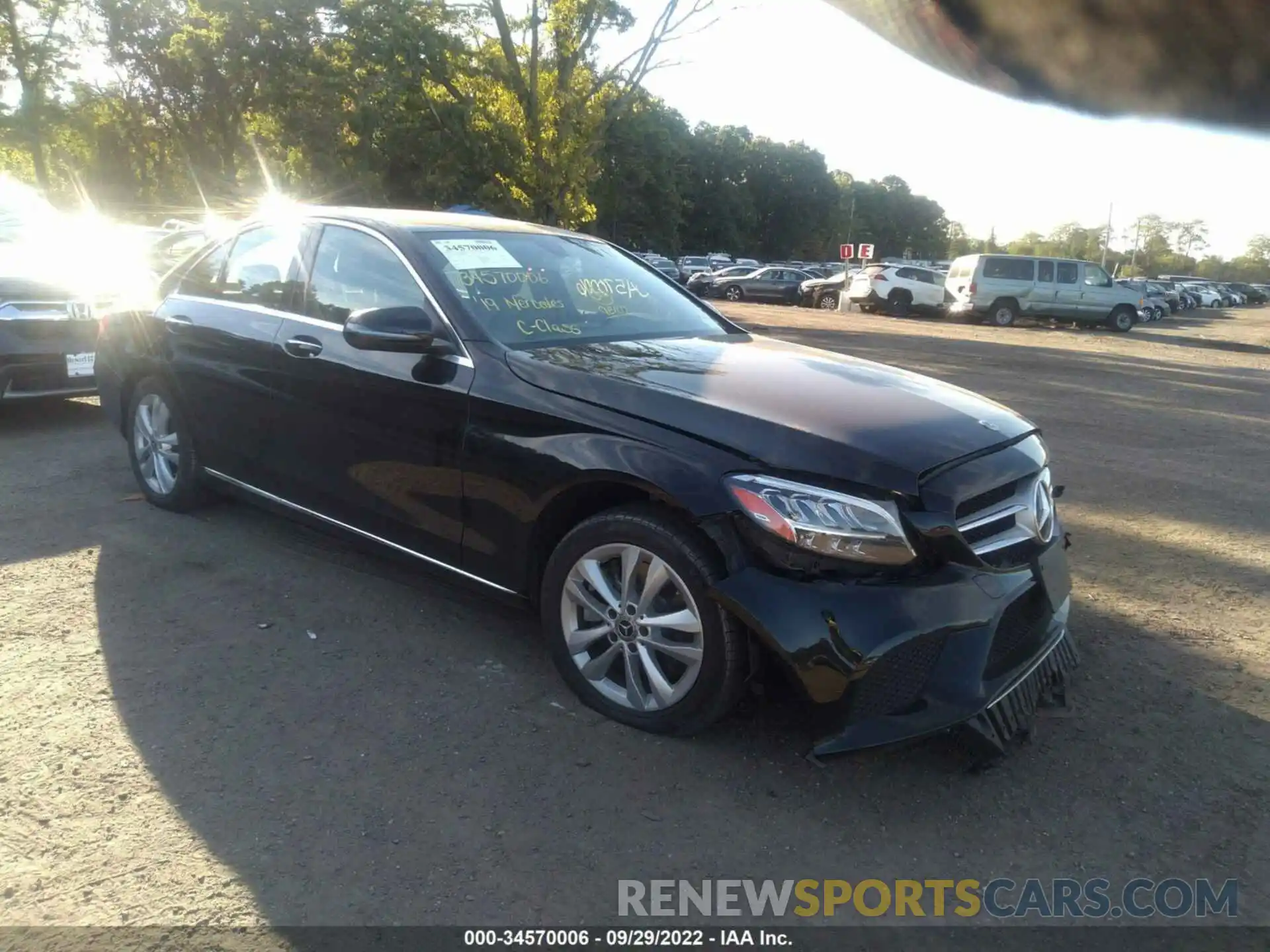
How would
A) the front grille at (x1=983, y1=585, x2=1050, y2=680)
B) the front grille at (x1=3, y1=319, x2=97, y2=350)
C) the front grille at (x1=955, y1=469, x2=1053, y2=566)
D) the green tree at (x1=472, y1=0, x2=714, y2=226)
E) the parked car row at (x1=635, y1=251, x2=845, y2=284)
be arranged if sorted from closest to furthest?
the front grille at (x1=983, y1=585, x2=1050, y2=680) < the front grille at (x1=955, y1=469, x2=1053, y2=566) < the front grille at (x1=3, y1=319, x2=97, y2=350) < the green tree at (x1=472, y1=0, x2=714, y2=226) < the parked car row at (x1=635, y1=251, x2=845, y2=284)

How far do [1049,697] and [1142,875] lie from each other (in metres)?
0.75

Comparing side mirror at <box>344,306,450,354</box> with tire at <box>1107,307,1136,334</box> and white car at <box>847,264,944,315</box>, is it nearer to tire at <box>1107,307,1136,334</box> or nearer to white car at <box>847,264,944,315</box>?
tire at <box>1107,307,1136,334</box>

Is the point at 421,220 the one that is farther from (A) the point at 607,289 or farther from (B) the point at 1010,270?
(B) the point at 1010,270

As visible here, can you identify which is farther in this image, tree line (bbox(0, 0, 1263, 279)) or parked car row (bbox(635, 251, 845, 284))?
parked car row (bbox(635, 251, 845, 284))

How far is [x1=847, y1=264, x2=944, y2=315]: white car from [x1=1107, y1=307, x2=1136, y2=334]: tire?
454 cm

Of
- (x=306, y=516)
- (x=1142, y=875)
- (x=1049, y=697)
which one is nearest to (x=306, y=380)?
(x=306, y=516)

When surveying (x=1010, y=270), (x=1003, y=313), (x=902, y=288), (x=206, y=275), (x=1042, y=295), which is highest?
(x=1010, y=270)

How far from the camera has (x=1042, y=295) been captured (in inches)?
1056

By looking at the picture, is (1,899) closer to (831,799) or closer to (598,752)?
(598,752)

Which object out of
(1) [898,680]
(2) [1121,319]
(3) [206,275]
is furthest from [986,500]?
(2) [1121,319]

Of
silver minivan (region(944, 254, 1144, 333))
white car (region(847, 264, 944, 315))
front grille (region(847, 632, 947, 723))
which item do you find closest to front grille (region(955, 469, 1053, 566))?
front grille (region(847, 632, 947, 723))

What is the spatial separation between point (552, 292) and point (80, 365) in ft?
14.6

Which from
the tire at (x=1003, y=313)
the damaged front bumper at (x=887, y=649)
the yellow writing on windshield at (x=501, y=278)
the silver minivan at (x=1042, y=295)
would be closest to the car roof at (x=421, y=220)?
the yellow writing on windshield at (x=501, y=278)

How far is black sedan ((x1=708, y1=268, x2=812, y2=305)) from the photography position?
36.0 metres
